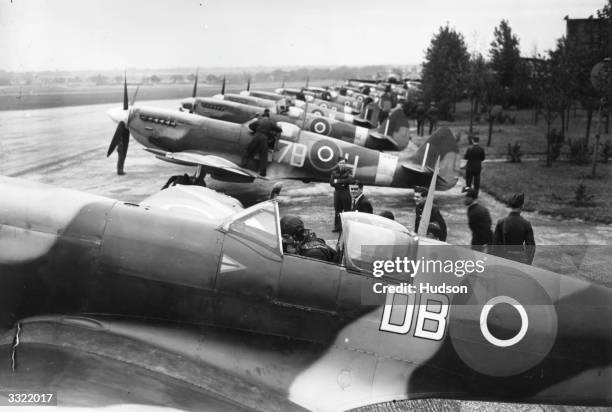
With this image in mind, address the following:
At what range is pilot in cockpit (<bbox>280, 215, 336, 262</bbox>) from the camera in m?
4.29

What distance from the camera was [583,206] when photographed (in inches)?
437

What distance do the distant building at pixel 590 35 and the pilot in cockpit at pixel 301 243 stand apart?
15245 millimetres

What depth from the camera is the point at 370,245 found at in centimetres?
399

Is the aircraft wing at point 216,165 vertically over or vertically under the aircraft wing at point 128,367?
over

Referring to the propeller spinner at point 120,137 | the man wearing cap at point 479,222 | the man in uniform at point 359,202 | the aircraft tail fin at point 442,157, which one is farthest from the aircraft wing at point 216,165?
the man wearing cap at point 479,222

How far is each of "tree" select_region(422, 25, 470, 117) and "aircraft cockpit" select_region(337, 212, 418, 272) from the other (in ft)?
79.4

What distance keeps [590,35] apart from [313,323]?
2139 centimetres

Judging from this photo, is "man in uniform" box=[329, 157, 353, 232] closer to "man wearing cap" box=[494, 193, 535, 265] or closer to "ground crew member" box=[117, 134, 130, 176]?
"man wearing cap" box=[494, 193, 535, 265]

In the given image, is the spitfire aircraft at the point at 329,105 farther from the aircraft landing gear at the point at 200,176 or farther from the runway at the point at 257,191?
the aircraft landing gear at the point at 200,176

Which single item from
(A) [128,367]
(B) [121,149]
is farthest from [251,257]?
(B) [121,149]

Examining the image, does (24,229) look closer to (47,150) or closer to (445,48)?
(47,150)

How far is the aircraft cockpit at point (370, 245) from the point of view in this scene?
396 centimetres

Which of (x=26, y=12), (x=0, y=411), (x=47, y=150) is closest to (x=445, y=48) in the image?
(x=47, y=150)

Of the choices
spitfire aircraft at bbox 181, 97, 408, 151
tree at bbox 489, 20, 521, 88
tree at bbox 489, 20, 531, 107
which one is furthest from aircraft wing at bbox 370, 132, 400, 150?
tree at bbox 489, 20, 521, 88
